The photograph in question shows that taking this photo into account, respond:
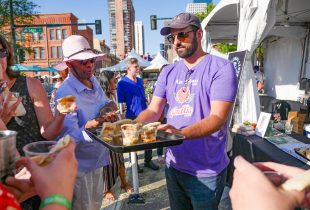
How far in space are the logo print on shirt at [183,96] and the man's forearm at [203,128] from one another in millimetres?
265

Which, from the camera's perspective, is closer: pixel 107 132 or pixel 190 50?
pixel 107 132

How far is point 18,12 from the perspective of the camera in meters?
20.0

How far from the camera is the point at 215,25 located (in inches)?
345

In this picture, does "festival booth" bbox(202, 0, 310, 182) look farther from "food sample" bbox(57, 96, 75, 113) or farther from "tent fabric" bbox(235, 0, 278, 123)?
"food sample" bbox(57, 96, 75, 113)

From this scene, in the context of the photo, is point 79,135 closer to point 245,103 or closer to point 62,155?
point 62,155

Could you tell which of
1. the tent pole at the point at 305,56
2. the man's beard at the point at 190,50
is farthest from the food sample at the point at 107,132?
the tent pole at the point at 305,56

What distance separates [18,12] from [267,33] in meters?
20.2

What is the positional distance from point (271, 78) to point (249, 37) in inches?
313

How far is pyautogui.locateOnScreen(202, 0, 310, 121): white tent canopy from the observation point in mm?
4613

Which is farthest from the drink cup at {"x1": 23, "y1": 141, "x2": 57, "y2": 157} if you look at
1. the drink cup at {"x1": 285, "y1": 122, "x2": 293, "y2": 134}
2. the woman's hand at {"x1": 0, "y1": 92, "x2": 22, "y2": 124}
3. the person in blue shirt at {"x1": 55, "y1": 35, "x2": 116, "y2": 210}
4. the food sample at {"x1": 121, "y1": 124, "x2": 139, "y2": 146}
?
the drink cup at {"x1": 285, "y1": 122, "x2": 293, "y2": 134}

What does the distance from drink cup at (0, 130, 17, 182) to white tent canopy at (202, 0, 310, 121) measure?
4425mm

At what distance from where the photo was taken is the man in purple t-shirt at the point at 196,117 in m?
1.96

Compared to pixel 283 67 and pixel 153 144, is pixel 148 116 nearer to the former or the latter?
pixel 153 144

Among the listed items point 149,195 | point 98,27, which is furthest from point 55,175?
point 98,27
